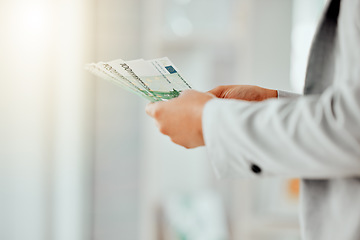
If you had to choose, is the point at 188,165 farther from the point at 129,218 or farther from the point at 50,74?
the point at 50,74

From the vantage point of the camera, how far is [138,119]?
216 centimetres

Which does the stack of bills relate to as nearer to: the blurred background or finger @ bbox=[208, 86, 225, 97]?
finger @ bbox=[208, 86, 225, 97]

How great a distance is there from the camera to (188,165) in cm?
252

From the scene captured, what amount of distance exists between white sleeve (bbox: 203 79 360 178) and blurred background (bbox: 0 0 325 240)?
1.05 metres

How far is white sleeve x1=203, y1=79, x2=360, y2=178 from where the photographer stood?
0.49m

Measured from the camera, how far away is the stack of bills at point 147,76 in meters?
0.67

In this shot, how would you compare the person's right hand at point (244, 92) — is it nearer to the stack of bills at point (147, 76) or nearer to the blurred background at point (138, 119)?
the stack of bills at point (147, 76)

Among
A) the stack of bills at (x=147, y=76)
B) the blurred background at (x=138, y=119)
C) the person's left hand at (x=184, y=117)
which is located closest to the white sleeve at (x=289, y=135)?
the person's left hand at (x=184, y=117)

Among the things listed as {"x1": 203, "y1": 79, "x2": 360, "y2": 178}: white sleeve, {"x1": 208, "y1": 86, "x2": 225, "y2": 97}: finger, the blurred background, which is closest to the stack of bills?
{"x1": 208, "y1": 86, "x2": 225, "y2": 97}: finger

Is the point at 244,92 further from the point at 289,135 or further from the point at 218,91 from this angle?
the point at 289,135

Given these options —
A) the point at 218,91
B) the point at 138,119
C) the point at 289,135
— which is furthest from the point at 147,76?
the point at 138,119

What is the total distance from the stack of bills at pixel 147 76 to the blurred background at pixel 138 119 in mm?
825

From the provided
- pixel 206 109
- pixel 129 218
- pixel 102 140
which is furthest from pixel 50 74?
pixel 206 109

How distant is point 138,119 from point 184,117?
5.28 ft
